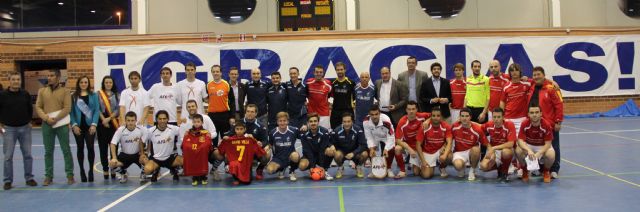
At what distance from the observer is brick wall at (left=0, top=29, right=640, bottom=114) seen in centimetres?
1485

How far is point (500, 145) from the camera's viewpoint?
22.3 ft

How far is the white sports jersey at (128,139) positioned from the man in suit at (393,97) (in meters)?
3.78

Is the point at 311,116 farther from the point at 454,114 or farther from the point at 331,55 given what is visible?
the point at 331,55

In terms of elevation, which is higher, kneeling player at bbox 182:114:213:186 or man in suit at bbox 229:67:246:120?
man in suit at bbox 229:67:246:120

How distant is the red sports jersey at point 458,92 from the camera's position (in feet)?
26.4

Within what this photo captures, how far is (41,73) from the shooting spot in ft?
53.4

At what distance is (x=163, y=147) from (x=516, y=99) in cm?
510

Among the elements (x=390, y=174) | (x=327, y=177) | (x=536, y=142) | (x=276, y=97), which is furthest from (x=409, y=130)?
(x=276, y=97)

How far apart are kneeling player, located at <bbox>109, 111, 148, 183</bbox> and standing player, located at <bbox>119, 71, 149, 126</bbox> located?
279 millimetres

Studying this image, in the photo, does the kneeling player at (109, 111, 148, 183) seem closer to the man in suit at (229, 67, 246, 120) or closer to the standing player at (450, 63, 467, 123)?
the man in suit at (229, 67, 246, 120)

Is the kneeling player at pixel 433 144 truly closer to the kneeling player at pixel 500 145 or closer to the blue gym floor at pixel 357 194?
the blue gym floor at pixel 357 194

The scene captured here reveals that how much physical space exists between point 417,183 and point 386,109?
5.71 ft

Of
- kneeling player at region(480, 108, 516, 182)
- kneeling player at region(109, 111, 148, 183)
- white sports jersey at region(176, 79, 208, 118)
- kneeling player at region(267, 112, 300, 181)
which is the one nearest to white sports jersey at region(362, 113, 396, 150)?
kneeling player at region(267, 112, 300, 181)

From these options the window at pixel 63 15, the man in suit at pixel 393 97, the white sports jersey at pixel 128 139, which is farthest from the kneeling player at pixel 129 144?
the window at pixel 63 15
